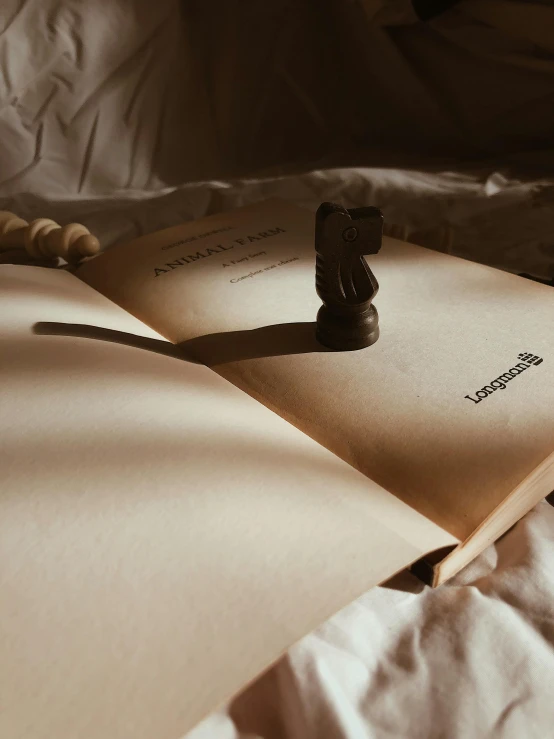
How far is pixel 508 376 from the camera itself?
0.64m

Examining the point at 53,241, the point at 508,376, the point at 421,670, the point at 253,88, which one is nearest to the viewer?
the point at 421,670

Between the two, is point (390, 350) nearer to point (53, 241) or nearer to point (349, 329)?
point (349, 329)

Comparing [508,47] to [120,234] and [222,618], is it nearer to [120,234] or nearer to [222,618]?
[120,234]

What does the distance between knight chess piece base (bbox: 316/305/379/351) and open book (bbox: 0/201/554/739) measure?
0.01 metres

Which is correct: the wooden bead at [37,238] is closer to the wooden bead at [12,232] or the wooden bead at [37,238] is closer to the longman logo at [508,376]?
the wooden bead at [12,232]

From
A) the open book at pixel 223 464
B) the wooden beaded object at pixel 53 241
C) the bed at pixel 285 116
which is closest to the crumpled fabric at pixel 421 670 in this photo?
the open book at pixel 223 464

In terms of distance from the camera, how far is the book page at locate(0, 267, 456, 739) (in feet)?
1.30

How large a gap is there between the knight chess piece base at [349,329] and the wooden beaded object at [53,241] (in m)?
0.42

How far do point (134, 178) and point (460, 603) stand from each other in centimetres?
109

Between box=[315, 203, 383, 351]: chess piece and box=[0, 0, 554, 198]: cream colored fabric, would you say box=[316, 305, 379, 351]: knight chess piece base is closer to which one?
box=[315, 203, 383, 351]: chess piece

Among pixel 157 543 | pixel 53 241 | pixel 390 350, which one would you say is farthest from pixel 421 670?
pixel 53 241

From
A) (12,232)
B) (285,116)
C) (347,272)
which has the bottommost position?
(12,232)

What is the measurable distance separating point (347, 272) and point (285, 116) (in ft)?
3.02

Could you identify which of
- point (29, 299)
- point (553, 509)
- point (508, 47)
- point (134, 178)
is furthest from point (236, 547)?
point (508, 47)
